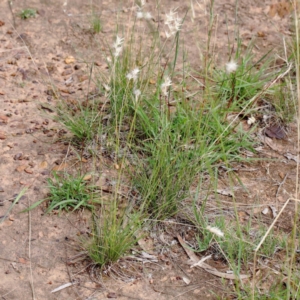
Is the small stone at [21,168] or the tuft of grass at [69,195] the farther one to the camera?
the small stone at [21,168]

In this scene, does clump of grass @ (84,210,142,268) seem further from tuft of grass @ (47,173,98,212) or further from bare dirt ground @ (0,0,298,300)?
tuft of grass @ (47,173,98,212)

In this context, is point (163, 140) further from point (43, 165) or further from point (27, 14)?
point (27, 14)

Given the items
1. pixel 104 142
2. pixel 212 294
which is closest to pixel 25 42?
pixel 104 142

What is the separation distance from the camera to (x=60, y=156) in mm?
2990

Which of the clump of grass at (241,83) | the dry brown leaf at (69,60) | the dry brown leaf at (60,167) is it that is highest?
the clump of grass at (241,83)

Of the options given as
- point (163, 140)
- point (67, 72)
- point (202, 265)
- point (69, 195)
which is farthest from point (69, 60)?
point (202, 265)

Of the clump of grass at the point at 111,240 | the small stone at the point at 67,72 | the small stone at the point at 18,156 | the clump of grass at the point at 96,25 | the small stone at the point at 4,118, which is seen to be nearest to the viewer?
the clump of grass at the point at 111,240

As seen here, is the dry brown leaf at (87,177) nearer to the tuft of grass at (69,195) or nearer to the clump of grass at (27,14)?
the tuft of grass at (69,195)

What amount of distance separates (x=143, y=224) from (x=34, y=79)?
4.88 feet

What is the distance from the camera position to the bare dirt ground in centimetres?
240

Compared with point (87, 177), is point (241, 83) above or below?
above

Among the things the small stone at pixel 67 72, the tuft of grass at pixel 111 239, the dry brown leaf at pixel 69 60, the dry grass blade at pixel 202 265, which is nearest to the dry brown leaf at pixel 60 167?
the tuft of grass at pixel 111 239

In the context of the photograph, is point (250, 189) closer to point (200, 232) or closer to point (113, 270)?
point (200, 232)

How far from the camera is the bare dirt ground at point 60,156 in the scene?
94.4 inches
